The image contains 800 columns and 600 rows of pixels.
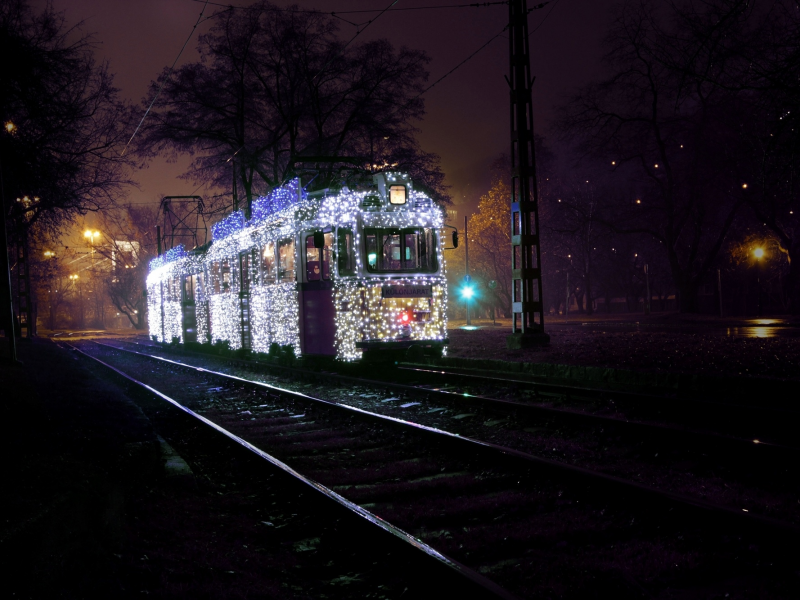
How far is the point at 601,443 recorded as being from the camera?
725cm

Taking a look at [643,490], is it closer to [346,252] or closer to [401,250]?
[346,252]

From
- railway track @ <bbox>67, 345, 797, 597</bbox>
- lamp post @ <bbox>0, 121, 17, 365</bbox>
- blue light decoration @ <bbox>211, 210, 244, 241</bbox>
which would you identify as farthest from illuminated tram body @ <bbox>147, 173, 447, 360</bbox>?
lamp post @ <bbox>0, 121, 17, 365</bbox>

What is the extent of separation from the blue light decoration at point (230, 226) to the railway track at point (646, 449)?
414 inches

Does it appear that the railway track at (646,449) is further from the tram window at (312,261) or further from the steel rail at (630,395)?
the tram window at (312,261)

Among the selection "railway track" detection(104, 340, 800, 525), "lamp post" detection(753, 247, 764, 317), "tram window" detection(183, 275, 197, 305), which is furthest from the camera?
"lamp post" detection(753, 247, 764, 317)

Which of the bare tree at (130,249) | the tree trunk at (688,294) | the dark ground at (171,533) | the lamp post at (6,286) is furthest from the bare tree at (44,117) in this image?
the bare tree at (130,249)

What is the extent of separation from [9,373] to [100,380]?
2257mm

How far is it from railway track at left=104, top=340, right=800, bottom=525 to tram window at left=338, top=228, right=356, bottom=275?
4.27 meters

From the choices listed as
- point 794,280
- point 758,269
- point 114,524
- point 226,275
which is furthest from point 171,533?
point 758,269

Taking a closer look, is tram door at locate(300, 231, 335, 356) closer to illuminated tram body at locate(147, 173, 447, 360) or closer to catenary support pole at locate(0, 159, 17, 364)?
illuminated tram body at locate(147, 173, 447, 360)

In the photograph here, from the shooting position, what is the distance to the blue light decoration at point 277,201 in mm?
14898

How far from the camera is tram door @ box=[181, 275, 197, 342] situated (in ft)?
83.3

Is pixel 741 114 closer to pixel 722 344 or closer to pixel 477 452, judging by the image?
pixel 722 344

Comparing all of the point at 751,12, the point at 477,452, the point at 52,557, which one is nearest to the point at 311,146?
the point at 751,12
